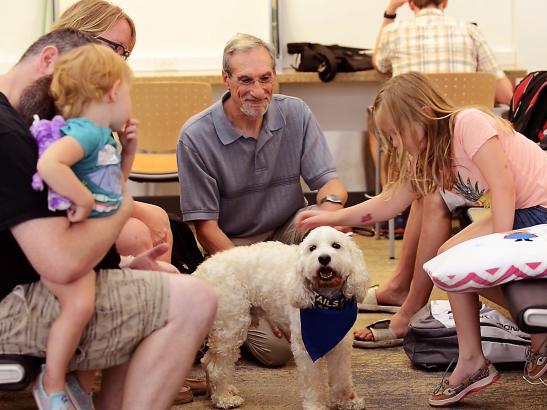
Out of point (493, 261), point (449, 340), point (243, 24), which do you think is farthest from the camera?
point (243, 24)

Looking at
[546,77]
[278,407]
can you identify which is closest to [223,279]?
[278,407]

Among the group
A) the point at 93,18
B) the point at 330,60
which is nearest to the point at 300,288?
the point at 93,18

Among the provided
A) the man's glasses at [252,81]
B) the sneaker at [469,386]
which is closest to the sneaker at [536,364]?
the sneaker at [469,386]

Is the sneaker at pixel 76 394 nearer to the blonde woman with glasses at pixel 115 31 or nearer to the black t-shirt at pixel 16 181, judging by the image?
the black t-shirt at pixel 16 181

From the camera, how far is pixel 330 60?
610 cm

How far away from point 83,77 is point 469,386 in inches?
62.8

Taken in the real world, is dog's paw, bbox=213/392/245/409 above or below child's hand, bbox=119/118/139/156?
below

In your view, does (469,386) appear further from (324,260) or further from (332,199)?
(332,199)

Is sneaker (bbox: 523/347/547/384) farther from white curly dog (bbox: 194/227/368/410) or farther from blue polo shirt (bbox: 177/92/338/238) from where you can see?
blue polo shirt (bbox: 177/92/338/238)

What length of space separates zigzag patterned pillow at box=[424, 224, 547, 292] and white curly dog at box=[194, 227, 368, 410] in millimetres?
309

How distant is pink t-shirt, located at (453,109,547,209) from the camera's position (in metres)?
3.06

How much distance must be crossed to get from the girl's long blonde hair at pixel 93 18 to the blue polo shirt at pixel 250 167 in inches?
18.8

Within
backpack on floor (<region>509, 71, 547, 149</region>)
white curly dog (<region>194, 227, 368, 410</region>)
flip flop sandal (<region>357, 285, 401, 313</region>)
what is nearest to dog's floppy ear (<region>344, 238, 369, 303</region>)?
white curly dog (<region>194, 227, 368, 410</region>)

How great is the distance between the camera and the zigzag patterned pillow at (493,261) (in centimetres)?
263
